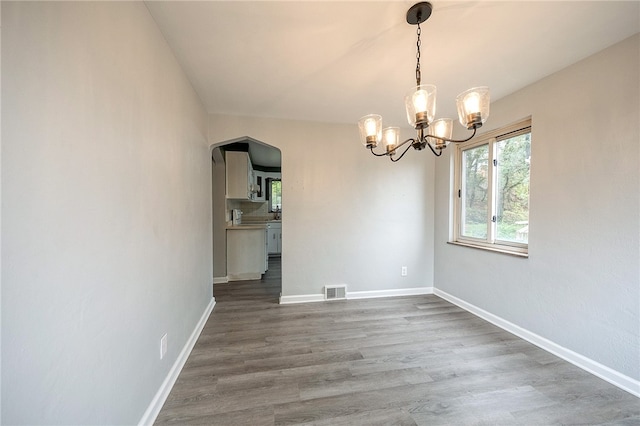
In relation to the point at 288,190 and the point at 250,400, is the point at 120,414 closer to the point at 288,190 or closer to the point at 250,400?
the point at 250,400

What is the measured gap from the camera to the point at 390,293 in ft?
11.3

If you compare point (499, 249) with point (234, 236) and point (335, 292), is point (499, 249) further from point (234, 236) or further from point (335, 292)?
point (234, 236)

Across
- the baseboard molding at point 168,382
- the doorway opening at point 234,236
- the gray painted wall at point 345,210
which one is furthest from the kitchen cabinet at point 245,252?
the baseboard molding at point 168,382

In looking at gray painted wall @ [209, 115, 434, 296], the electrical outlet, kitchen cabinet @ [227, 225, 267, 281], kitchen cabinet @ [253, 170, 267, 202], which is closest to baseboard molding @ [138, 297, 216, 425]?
the electrical outlet

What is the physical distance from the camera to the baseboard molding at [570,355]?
5.37 feet

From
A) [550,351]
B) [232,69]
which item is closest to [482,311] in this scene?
[550,351]

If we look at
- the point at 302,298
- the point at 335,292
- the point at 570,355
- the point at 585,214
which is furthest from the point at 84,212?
the point at 570,355

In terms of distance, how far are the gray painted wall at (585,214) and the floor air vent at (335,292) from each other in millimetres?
1790

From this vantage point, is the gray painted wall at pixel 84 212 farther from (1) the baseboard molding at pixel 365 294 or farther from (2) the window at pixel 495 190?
(2) the window at pixel 495 190

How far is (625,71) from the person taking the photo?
65.1 inches

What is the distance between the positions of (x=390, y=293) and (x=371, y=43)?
3.01m

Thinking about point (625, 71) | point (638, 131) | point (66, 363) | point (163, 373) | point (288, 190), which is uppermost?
point (625, 71)

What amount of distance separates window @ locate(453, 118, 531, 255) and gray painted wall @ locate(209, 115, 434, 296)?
1.45ft

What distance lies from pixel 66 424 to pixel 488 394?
221 cm
